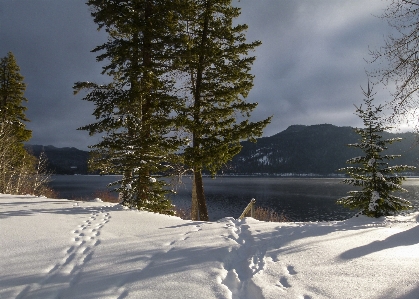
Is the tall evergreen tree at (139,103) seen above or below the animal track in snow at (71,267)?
above

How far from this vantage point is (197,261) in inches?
182

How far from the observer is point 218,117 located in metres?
12.9

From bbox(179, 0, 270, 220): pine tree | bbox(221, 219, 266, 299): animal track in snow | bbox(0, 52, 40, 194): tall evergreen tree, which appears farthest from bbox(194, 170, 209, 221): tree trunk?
bbox(0, 52, 40, 194): tall evergreen tree

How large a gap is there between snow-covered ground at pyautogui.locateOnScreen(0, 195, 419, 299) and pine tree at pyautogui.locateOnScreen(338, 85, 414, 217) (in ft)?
16.1

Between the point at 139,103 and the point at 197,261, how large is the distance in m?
7.78

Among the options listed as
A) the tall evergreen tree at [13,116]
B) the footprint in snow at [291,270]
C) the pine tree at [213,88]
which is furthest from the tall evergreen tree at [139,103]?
the tall evergreen tree at [13,116]

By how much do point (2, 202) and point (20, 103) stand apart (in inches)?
723

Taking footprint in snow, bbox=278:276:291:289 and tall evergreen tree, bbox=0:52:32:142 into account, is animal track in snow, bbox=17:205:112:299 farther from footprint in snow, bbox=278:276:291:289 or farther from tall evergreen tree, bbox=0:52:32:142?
tall evergreen tree, bbox=0:52:32:142

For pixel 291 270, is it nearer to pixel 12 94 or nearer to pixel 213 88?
pixel 213 88

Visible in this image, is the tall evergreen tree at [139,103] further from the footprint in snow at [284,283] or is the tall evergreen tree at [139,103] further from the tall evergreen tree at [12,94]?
the tall evergreen tree at [12,94]

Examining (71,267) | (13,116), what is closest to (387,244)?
(71,267)

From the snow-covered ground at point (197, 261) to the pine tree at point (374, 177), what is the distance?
492 centimetres

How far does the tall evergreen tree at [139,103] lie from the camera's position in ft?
34.3

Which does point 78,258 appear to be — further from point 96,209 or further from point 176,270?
point 96,209
